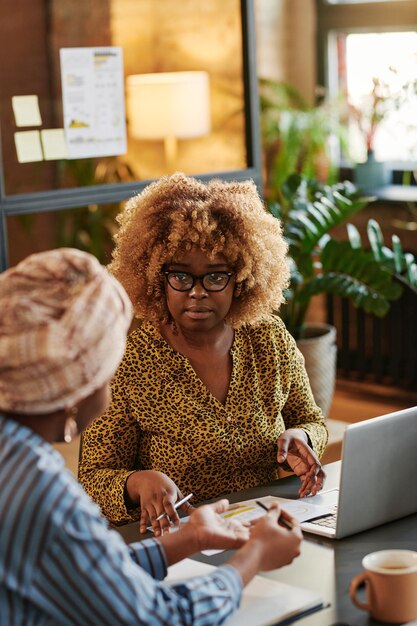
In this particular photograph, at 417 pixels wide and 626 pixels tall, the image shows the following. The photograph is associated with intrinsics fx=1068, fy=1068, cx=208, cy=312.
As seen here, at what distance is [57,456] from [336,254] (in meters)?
2.96

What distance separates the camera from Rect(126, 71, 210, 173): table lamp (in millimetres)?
3930

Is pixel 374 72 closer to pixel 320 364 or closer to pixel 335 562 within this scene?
pixel 320 364

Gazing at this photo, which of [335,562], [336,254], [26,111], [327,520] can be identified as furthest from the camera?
[336,254]

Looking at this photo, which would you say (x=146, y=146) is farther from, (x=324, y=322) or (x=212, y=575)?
(x=212, y=575)

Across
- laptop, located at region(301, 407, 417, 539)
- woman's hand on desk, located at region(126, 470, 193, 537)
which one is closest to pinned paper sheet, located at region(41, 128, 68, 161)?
woman's hand on desk, located at region(126, 470, 193, 537)

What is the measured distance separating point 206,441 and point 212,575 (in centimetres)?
86

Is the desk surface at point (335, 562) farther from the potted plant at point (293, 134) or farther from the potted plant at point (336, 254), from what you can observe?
the potted plant at point (293, 134)

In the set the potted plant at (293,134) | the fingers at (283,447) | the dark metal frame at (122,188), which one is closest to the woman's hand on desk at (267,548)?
the fingers at (283,447)

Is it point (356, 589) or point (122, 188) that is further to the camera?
point (122, 188)

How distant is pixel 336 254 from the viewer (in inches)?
165

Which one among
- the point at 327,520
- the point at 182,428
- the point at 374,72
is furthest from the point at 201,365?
the point at 374,72

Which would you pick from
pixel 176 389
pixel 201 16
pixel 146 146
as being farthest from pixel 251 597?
pixel 201 16

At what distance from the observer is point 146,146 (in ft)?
13.1

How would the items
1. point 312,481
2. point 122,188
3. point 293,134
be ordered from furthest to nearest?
point 293,134 → point 122,188 → point 312,481
